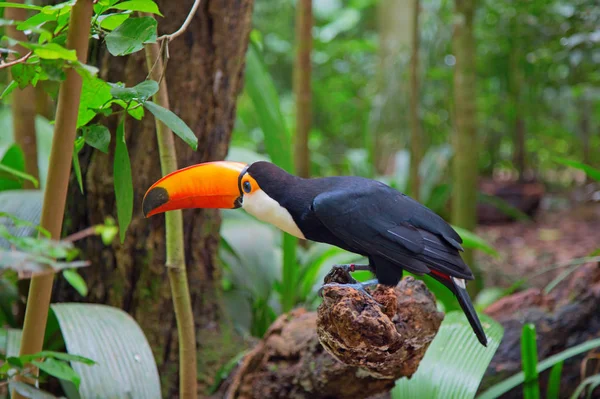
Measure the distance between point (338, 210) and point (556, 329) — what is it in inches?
43.0

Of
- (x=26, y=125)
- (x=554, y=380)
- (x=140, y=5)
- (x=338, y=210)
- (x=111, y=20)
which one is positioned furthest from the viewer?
(x=26, y=125)

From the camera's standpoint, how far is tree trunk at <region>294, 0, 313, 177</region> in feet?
8.91

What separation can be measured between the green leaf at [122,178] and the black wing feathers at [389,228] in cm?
39

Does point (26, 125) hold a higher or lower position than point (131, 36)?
lower

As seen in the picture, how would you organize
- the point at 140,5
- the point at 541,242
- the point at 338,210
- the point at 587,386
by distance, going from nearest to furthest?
the point at 140,5
the point at 338,210
the point at 587,386
the point at 541,242

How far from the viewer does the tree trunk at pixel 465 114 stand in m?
2.83

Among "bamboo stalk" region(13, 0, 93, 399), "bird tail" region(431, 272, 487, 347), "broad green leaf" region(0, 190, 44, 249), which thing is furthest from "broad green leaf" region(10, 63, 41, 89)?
"bird tail" region(431, 272, 487, 347)

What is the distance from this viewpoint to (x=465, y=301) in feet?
4.59

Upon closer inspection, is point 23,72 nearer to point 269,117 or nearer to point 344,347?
point 344,347

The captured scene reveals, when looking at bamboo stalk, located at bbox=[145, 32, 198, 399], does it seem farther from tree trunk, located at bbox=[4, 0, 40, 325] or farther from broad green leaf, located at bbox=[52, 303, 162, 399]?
tree trunk, located at bbox=[4, 0, 40, 325]

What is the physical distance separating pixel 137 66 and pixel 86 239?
0.54 m

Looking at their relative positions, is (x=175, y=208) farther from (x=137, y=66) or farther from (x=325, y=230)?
(x=137, y=66)

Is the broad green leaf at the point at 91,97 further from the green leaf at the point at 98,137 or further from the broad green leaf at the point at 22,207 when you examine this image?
the broad green leaf at the point at 22,207

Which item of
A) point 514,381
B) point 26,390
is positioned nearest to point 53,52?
point 26,390
